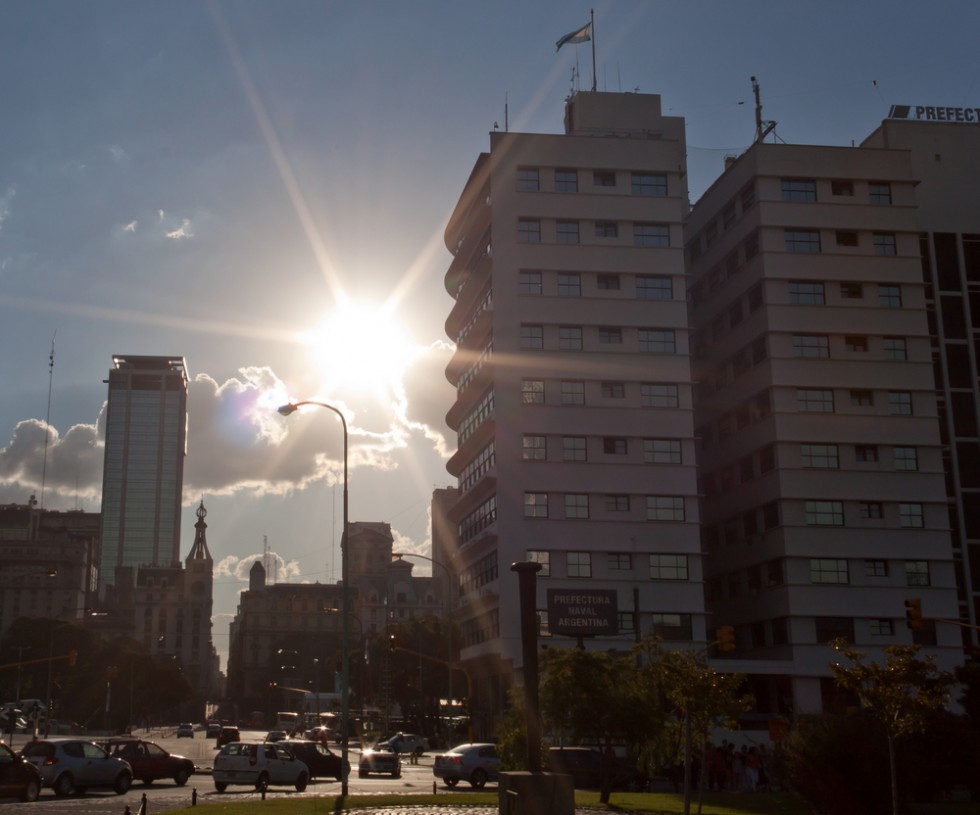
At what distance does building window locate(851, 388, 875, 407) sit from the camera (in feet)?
234

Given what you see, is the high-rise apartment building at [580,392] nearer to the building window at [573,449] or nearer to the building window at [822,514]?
the building window at [573,449]

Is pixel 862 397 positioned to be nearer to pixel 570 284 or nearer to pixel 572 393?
pixel 572 393

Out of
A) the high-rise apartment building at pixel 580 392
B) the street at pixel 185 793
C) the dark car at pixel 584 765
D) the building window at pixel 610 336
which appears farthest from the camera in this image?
the building window at pixel 610 336

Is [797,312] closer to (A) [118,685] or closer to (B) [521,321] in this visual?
(B) [521,321]

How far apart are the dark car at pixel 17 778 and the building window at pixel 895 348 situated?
2192 inches

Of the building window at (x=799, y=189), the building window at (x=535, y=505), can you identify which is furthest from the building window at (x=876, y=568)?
the building window at (x=799, y=189)

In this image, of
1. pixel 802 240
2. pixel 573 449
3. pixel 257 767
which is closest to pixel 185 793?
pixel 257 767

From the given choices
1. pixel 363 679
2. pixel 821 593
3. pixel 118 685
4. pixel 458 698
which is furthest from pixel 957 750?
pixel 118 685

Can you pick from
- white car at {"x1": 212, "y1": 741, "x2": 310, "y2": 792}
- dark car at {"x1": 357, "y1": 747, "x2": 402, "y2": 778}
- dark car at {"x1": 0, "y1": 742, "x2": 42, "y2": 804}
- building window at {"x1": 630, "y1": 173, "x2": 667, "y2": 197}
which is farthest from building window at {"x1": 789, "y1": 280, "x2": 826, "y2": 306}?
A: dark car at {"x1": 0, "y1": 742, "x2": 42, "y2": 804}

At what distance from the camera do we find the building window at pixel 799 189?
73.1 m

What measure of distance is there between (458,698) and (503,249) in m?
45.3

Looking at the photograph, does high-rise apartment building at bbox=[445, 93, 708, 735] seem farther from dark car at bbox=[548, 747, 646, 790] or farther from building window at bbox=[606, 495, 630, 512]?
dark car at bbox=[548, 747, 646, 790]

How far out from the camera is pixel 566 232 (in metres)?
72.8

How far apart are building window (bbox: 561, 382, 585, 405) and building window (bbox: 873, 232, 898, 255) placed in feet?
69.0
